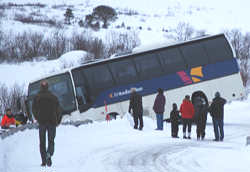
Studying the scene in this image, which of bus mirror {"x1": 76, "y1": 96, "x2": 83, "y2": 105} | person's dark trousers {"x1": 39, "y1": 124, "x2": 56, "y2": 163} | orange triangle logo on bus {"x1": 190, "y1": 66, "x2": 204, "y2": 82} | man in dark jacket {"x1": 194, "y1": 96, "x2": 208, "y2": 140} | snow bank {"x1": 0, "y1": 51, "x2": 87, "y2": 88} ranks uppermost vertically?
person's dark trousers {"x1": 39, "y1": 124, "x2": 56, "y2": 163}

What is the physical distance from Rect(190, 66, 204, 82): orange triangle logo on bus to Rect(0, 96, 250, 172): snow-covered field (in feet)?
13.9

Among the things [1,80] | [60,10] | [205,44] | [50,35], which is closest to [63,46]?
[50,35]

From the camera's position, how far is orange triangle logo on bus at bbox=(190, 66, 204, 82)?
21797 mm

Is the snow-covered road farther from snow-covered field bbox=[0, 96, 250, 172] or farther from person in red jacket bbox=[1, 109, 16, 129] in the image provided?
person in red jacket bbox=[1, 109, 16, 129]

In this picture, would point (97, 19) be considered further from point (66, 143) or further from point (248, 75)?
point (66, 143)

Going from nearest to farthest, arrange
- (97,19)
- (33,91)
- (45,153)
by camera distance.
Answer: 1. (45,153)
2. (33,91)
3. (97,19)

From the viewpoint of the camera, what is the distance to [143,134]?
15.9 m

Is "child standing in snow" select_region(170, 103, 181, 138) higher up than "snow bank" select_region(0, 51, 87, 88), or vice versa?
"child standing in snow" select_region(170, 103, 181, 138)

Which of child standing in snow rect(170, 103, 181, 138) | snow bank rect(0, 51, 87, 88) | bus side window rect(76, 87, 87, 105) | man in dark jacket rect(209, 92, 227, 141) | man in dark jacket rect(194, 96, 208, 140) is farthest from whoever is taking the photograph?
snow bank rect(0, 51, 87, 88)

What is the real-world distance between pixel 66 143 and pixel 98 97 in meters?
7.48

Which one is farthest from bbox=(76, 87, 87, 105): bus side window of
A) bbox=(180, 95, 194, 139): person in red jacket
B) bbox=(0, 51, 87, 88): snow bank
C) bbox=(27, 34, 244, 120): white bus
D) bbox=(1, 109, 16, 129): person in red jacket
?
bbox=(0, 51, 87, 88): snow bank

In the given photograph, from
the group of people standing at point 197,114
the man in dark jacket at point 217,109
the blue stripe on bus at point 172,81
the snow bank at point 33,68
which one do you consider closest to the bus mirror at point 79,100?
the blue stripe on bus at point 172,81

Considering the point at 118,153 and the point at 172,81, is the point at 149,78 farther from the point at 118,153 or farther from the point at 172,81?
the point at 118,153

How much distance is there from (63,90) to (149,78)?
4162mm
